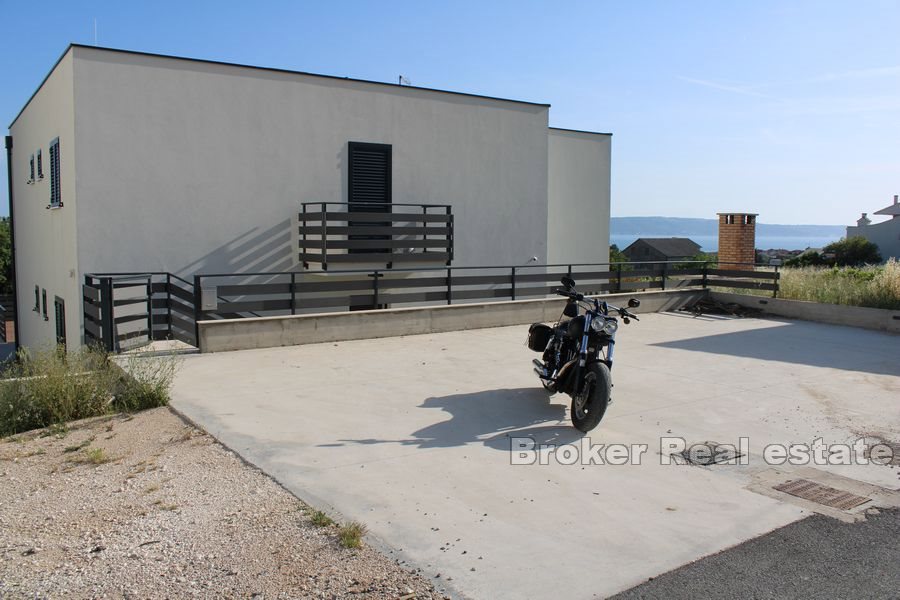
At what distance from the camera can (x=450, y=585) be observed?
3.84 meters

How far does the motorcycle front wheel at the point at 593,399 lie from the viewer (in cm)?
653

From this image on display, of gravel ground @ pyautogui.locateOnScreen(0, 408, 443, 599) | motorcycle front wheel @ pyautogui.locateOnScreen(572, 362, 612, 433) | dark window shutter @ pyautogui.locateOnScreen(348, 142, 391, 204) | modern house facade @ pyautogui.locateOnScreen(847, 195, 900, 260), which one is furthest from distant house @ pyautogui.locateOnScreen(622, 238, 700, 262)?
gravel ground @ pyautogui.locateOnScreen(0, 408, 443, 599)

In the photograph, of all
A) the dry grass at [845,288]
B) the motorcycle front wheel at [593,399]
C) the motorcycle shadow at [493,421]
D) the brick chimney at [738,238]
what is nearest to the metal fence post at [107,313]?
the motorcycle shadow at [493,421]

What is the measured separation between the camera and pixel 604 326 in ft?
22.4

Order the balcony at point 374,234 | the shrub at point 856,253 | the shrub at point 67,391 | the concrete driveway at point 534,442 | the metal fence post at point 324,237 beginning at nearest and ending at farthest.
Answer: the concrete driveway at point 534,442 < the shrub at point 67,391 < the metal fence post at point 324,237 < the balcony at point 374,234 < the shrub at point 856,253

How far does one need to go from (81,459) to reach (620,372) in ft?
20.7

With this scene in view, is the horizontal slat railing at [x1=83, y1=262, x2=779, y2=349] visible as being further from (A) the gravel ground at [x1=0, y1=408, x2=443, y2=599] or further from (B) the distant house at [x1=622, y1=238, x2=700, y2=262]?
(B) the distant house at [x1=622, y1=238, x2=700, y2=262]

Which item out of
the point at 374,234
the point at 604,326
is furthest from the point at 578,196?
the point at 604,326

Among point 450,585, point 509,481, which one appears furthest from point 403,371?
point 450,585

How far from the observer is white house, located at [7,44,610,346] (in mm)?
13344

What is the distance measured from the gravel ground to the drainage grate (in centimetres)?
291

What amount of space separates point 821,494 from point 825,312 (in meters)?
11.1

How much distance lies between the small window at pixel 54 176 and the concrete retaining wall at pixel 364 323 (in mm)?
5964

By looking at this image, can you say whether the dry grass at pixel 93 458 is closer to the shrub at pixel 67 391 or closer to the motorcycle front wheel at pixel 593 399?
the shrub at pixel 67 391
